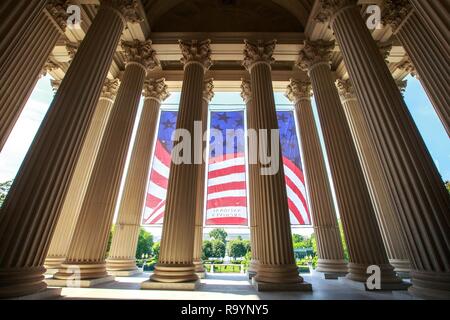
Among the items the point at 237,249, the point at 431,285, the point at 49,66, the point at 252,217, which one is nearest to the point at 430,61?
the point at 431,285

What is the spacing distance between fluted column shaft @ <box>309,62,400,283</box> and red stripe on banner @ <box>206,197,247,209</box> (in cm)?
710

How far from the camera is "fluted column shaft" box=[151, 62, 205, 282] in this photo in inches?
312

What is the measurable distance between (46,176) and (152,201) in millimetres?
9344

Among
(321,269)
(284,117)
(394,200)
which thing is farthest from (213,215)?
(394,200)

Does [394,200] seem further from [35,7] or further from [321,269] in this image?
[35,7]

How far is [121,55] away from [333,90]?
45.4 ft

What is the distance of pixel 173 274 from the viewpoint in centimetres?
780

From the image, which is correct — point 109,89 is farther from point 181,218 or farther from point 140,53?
point 181,218

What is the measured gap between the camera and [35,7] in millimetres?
5664

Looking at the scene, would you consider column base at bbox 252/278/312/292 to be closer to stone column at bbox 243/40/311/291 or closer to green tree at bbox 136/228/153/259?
stone column at bbox 243/40/311/291

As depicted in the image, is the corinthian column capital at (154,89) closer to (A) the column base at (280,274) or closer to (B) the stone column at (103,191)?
(B) the stone column at (103,191)

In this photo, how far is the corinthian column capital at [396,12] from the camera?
8.96 meters


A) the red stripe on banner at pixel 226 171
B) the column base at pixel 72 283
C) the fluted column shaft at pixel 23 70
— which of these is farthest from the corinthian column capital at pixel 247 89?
the column base at pixel 72 283

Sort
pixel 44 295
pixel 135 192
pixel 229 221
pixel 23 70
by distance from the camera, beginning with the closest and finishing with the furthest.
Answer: pixel 44 295 → pixel 23 70 → pixel 135 192 → pixel 229 221
